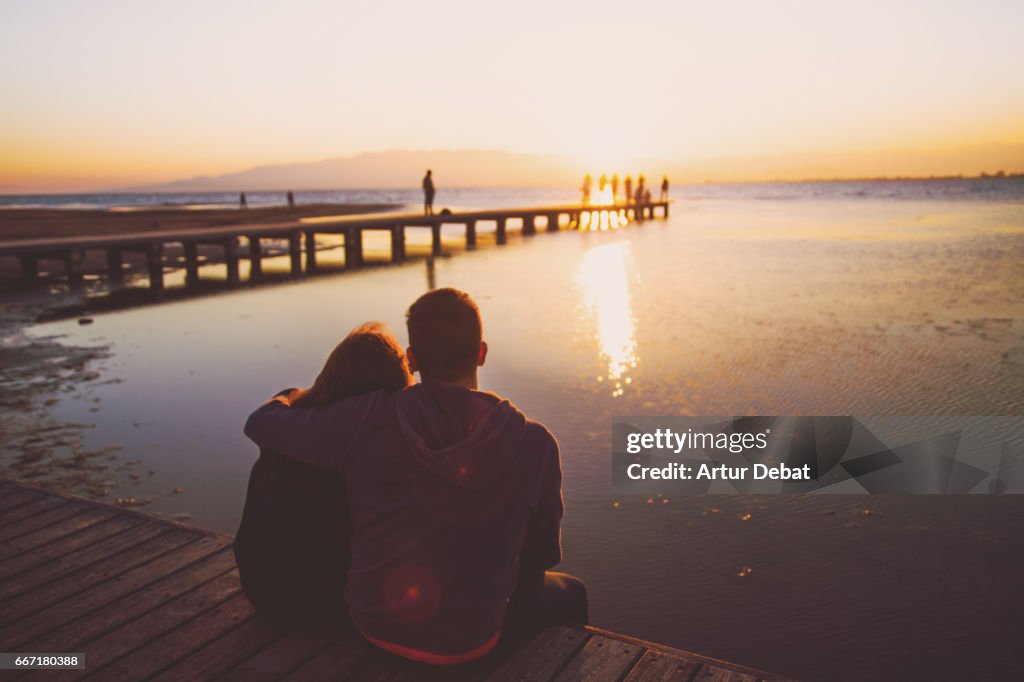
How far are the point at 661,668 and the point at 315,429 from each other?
5.04 feet

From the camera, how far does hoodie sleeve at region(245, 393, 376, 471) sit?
7.89 ft

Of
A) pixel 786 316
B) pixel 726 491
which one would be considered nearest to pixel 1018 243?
pixel 786 316

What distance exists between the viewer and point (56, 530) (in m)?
4.17

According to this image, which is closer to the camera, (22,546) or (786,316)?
(22,546)

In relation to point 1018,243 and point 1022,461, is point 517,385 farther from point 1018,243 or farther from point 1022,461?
point 1018,243

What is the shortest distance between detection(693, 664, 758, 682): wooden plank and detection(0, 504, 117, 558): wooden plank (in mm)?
3361

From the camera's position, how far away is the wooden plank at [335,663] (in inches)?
107

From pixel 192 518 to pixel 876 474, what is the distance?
5.22 meters

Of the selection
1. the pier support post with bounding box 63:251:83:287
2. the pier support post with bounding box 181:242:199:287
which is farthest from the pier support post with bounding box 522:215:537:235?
the pier support post with bounding box 63:251:83:287

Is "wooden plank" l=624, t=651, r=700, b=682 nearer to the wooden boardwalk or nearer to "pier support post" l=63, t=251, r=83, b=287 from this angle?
the wooden boardwalk

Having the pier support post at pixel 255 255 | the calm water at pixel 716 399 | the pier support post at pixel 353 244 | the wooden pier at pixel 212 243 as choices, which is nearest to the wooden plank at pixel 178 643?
the calm water at pixel 716 399

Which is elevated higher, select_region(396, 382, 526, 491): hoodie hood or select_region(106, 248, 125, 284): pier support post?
select_region(396, 382, 526, 491): hoodie hood

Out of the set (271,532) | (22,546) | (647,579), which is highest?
(271,532)

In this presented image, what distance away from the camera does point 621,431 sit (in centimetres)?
719
